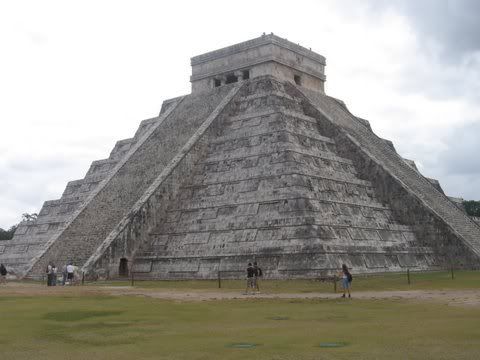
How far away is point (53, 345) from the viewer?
9.59 meters

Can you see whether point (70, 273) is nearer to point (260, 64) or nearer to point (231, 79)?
point (260, 64)

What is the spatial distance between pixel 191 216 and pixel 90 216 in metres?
5.38

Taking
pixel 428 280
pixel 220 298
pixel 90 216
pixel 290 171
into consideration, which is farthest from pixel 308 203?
pixel 90 216

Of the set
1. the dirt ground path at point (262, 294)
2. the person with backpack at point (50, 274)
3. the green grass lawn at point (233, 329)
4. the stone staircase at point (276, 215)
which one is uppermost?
the stone staircase at point (276, 215)

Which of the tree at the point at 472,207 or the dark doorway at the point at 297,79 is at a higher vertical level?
the dark doorway at the point at 297,79

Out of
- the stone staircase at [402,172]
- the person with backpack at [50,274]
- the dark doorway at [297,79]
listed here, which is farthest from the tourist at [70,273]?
the dark doorway at [297,79]

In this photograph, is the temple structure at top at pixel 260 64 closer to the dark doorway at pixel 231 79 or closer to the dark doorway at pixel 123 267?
the dark doorway at pixel 231 79

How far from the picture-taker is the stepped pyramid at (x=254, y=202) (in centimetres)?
2317

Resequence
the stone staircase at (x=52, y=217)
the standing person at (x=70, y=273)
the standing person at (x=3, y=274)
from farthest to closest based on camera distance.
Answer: the stone staircase at (x=52, y=217) → the standing person at (x=3, y=274) → the standing person at (x=70, y=273)

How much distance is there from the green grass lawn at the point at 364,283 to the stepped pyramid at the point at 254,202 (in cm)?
60

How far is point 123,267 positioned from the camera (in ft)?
83.5

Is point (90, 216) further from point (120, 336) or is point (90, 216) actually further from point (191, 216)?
point (120, 336)

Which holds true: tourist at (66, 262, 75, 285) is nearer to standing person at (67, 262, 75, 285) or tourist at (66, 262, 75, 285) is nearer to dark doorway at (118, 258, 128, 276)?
standing person at (67, 262, 75, 285)

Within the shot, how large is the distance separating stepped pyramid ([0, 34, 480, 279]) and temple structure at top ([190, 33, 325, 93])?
87mm
